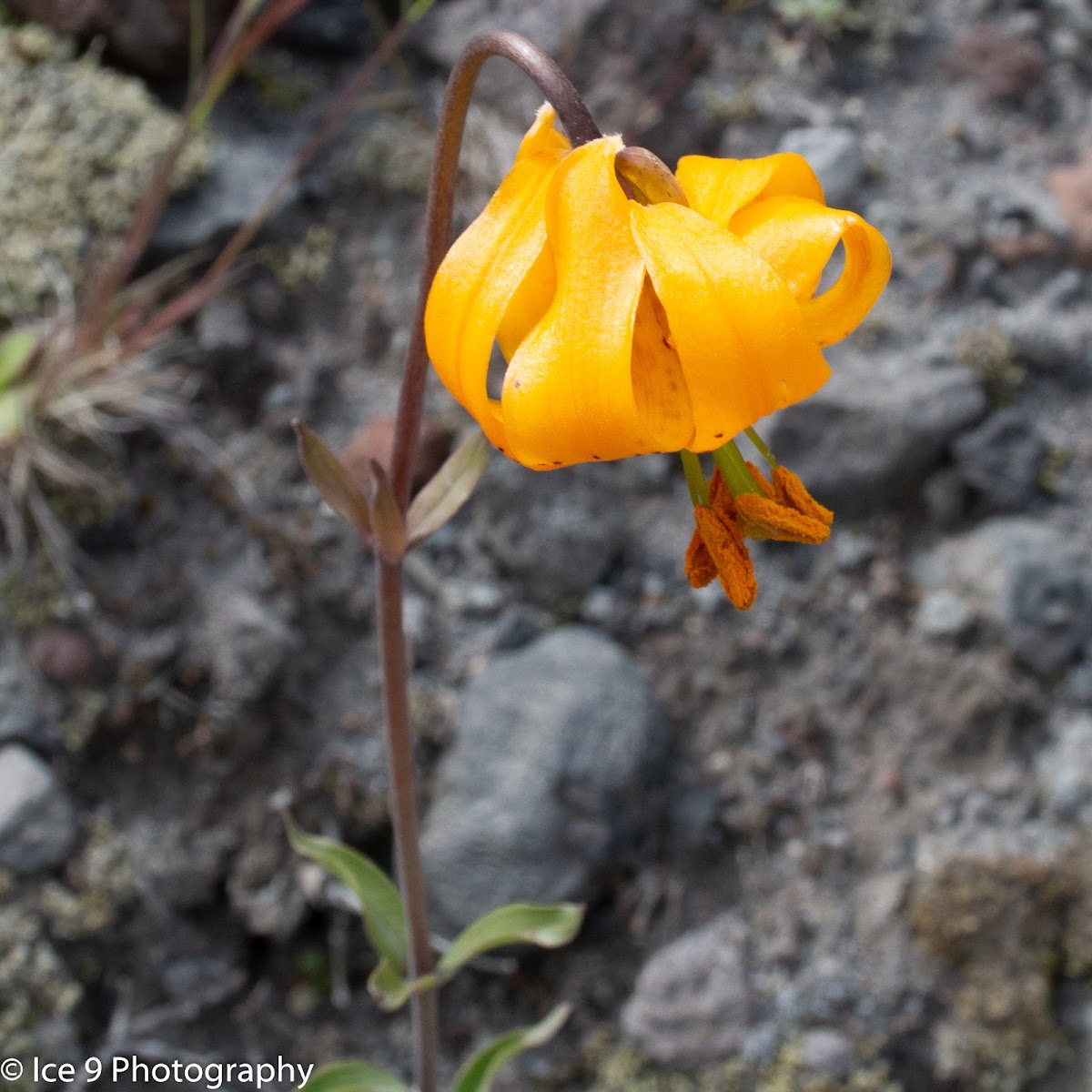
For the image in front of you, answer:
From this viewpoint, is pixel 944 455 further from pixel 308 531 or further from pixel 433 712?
pixel 308 531

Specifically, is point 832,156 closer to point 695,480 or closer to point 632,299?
point 695,480

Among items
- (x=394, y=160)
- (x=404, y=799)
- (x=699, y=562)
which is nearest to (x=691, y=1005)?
(x=404, y=799)

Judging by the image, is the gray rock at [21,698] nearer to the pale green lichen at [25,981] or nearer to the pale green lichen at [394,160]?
the pale green lichen at [25,981]

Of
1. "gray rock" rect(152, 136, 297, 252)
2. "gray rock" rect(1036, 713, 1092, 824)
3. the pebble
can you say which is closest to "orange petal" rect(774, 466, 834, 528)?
"gray rock" rect(1036, 713, 1092, 824)

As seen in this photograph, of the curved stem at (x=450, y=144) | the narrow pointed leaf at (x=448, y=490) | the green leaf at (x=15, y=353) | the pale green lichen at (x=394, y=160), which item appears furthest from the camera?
the pale green lichen at (x=394, y=160)

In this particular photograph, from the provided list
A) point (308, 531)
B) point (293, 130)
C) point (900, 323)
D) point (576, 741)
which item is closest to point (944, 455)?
point (900, 323)

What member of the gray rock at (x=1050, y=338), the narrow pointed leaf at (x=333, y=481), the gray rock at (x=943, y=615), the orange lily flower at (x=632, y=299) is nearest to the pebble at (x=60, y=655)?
the narrow pointed leaf at (x=333, y=481)
